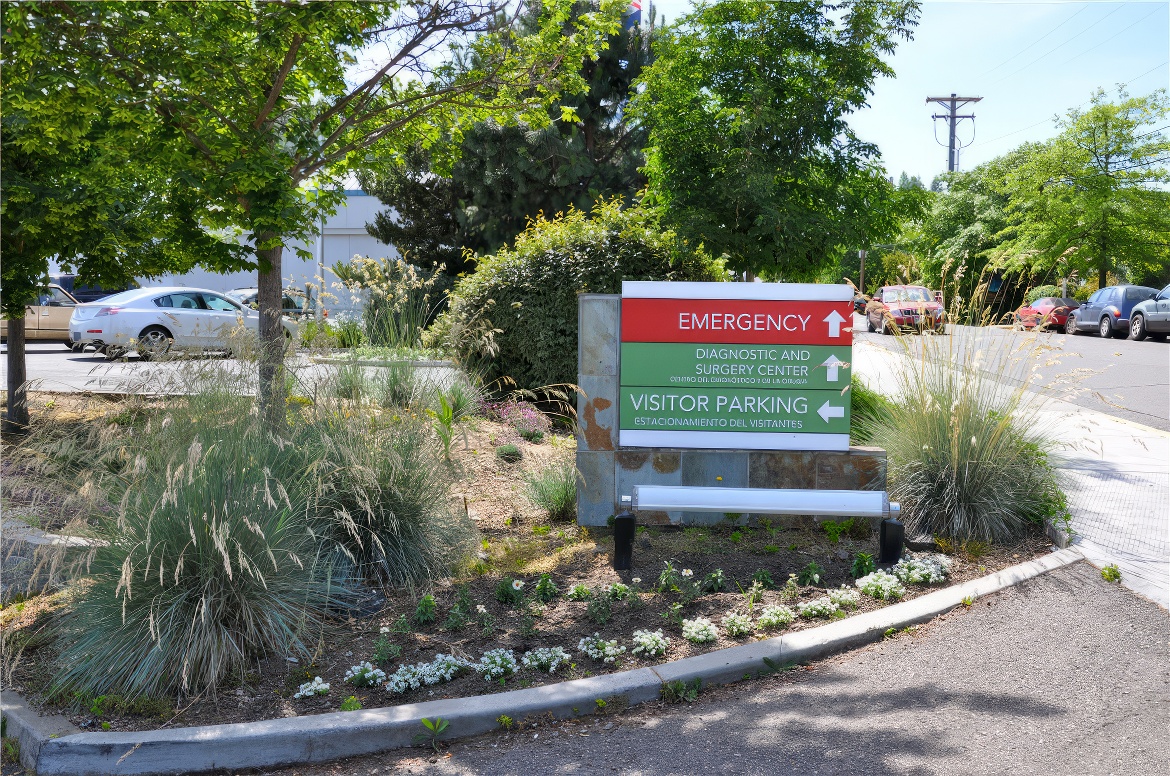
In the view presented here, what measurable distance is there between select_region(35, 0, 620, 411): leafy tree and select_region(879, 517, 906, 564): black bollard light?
3846mm

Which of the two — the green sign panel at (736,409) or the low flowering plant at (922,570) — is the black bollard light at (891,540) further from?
the green sign panel at (736,409)

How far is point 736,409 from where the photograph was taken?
6.11 meters

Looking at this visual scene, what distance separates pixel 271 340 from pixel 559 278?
15.1ft

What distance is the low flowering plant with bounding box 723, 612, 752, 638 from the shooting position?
438cm

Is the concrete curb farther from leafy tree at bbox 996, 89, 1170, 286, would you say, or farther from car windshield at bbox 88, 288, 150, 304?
leafy tree at bbox 996, 89, 1170, 286

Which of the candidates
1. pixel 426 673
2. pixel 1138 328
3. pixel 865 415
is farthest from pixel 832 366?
pixel 1138 328

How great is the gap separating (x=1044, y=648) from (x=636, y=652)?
203cm

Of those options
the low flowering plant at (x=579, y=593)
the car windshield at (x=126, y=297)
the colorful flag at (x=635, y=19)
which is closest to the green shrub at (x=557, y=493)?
the low flowering plant at (x=579, y=593)

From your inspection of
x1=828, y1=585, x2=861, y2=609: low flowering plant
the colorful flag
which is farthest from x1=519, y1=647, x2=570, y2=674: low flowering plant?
the colorful flag

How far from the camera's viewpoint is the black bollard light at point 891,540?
5371 mm

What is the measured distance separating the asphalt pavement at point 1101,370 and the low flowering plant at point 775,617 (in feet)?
8.00

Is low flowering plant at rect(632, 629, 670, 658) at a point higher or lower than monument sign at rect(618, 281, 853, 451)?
lower

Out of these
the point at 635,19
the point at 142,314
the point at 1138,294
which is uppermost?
the point at 635,19

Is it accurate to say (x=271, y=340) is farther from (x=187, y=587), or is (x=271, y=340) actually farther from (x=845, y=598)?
(x=845, y=598)
